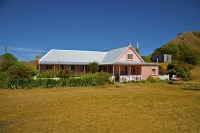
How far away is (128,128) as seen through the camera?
20.0ft

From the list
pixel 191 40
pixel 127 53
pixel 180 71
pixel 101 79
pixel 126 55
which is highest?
pixel 191 40

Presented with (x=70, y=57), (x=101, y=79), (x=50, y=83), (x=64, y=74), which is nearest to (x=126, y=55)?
(x=101, y=79)

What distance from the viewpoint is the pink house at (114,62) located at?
85.3ft

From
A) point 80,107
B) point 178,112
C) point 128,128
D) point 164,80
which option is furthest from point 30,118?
point 164,80

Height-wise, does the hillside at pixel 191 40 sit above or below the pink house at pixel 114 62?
above

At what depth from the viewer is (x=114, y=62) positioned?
2530 centimetres

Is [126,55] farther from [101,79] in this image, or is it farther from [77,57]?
[77,57]

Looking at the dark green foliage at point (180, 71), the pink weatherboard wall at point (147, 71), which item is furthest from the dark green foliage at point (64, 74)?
the dark green foliage at point (180, 71)

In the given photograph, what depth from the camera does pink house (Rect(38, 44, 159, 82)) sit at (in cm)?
2598

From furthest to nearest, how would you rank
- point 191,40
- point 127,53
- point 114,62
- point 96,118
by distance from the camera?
point 191,40 → point 127,53 → point 114,62 → point 96,118

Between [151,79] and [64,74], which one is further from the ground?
[64,74]

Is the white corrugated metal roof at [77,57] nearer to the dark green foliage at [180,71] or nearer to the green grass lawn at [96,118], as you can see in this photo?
the dark green foliage at [180,71]

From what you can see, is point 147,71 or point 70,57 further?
point 70,57

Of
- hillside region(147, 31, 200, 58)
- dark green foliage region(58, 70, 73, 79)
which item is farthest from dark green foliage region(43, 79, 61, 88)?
hillside region(147, 31, 200, 58)
